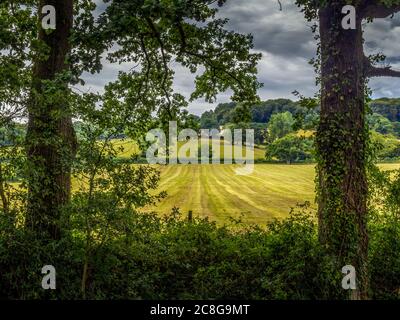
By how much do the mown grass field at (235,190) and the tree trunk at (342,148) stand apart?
994 centimetres

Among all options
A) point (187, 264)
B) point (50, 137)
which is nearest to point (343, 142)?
point (187, 264)

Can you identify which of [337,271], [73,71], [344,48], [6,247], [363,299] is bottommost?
[363,299]

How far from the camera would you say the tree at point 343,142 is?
6871 mm

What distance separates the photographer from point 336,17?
695 cm

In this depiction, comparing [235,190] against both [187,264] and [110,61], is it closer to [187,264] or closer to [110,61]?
[110,61]

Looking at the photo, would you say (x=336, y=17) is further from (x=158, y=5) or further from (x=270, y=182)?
(x=270, y=182)

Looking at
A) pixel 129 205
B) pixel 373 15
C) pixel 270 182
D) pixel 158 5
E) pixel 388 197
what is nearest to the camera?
pixel 158 5

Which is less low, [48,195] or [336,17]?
[336,17]

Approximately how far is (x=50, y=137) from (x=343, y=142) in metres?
5.64

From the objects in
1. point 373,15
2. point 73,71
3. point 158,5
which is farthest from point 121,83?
point 373,15

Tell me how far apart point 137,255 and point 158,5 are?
14.9 feet

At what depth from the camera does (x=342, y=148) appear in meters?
6.89

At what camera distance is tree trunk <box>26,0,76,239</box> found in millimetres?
6543

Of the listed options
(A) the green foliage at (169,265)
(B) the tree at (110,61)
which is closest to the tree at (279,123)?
(B) the tree at (110,61)
